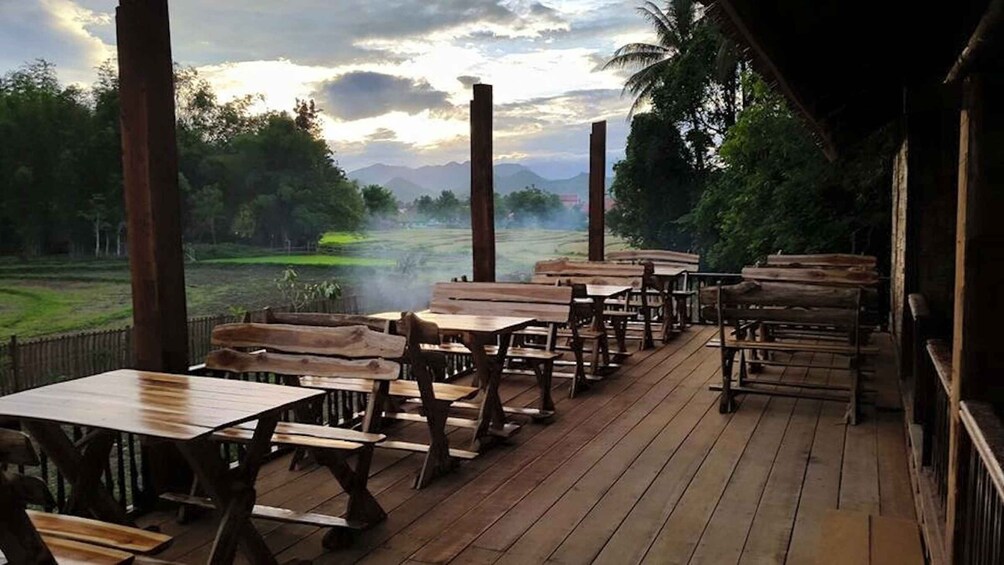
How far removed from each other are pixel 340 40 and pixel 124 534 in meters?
12.8

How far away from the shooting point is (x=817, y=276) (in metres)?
6.15

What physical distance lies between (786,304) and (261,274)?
7.90 metres

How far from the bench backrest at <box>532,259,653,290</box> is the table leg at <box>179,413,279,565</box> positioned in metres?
4.17

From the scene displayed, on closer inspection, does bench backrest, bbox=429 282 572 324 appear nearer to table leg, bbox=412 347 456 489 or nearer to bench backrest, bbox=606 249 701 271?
table leg, bbox=412 347 456 489

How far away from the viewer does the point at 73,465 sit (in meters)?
2.75

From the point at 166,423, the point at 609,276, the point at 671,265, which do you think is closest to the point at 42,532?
the point at 166,423

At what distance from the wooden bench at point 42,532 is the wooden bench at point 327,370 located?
82cm

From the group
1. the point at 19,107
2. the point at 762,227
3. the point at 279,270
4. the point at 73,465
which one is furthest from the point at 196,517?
the point at 762,227

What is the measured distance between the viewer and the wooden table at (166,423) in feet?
7.40

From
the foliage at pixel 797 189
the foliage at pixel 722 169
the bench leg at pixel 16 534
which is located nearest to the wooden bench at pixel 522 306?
the bench leg at pixel 16 534

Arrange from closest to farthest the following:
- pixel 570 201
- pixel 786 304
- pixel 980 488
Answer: pixel 980 488 < pixel 786 304 < pixel 570 201

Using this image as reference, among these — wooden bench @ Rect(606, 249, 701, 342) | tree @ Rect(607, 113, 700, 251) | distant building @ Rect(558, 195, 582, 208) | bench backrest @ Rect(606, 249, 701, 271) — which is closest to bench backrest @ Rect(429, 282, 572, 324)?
wooden bench @ Rect(606, 249, 701, 342)

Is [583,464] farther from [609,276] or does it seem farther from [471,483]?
[609,276]

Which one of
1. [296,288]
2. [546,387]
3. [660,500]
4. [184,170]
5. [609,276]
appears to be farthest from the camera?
[296,288]
